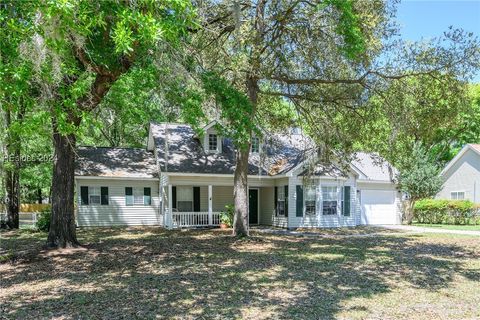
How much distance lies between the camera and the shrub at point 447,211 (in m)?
23.1

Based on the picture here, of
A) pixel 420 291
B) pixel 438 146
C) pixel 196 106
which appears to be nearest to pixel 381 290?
pixel 420 291

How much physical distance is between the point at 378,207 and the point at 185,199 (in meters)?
11.0

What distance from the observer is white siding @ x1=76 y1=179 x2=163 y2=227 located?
64.7 feet

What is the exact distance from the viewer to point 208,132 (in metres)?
20.9

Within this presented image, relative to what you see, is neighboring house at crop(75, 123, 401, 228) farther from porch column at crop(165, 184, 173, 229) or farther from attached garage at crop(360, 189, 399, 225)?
attached garage at crop(360, 189, 399, 225)

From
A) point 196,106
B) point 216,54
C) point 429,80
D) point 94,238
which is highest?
point 216,54

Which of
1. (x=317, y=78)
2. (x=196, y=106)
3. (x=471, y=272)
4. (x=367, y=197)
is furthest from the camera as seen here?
(x=367, y=197)

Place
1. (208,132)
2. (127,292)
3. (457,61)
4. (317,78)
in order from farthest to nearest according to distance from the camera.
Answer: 1. (208,132)
2. (317,78)
3. (457,61)
4. (127,292)

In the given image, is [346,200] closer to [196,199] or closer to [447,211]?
[447,211]

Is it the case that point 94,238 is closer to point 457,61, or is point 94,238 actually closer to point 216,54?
point 216,54

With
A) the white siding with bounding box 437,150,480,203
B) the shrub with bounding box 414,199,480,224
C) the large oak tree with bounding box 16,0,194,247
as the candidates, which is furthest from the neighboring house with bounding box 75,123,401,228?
the white siding with bounding box 437,150,480,203

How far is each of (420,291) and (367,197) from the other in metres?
16.2

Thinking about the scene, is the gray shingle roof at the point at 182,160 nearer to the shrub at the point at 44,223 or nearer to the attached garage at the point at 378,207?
the attached garage at the point at 378,207

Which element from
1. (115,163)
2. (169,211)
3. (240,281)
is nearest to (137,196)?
(115,163)
